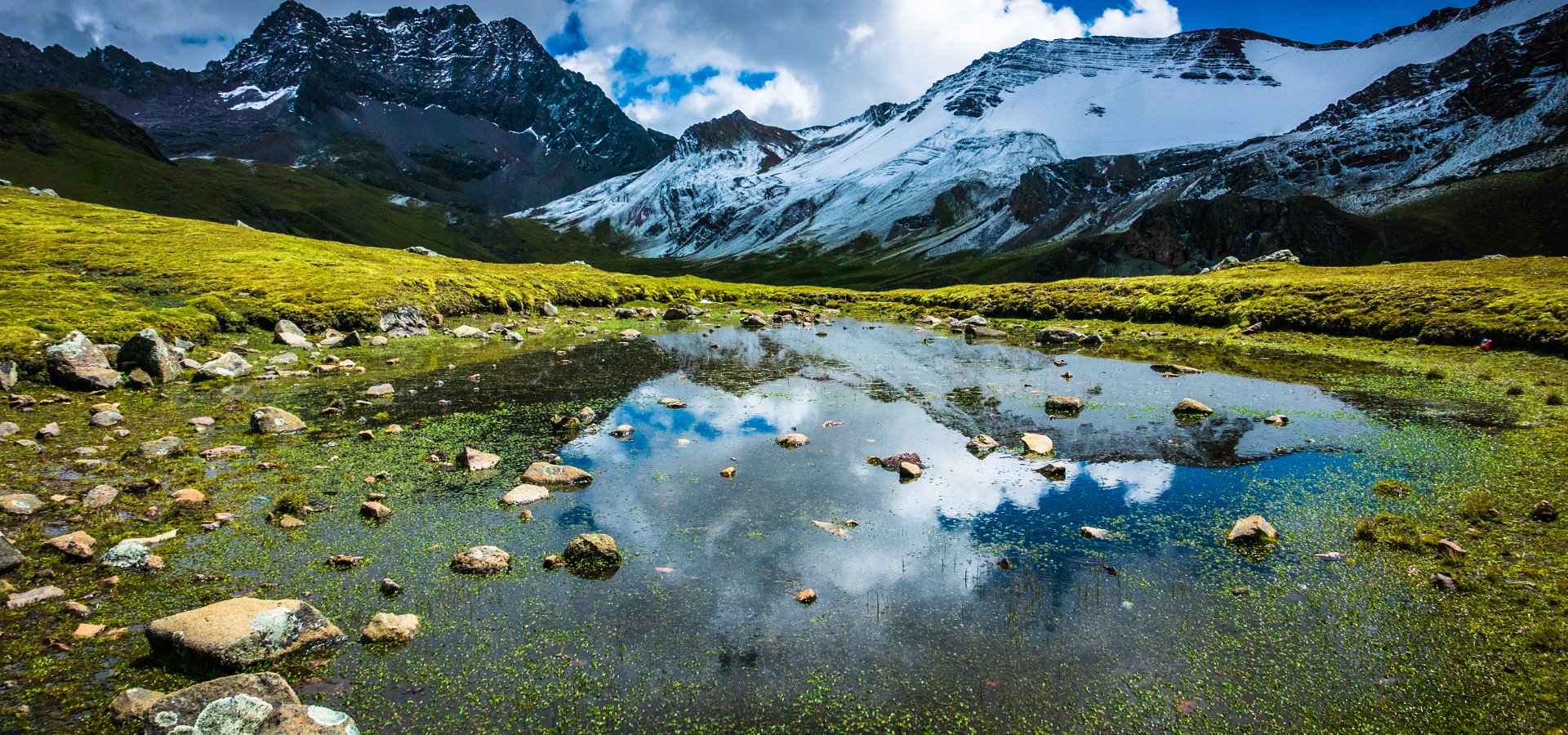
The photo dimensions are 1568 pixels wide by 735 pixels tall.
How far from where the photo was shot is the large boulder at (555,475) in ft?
40.9

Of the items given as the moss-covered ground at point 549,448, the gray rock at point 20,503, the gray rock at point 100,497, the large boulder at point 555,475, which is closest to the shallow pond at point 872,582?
the moss-covered ground at point 549,448

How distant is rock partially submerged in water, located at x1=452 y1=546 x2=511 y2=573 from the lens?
29.3 ft

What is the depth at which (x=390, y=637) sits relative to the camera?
7309mm

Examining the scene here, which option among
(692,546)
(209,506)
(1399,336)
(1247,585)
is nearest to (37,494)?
(209,506)

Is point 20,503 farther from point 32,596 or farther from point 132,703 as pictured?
point 132,703

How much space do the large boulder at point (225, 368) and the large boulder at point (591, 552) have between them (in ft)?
60.7

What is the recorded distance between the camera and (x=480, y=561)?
8984 mm

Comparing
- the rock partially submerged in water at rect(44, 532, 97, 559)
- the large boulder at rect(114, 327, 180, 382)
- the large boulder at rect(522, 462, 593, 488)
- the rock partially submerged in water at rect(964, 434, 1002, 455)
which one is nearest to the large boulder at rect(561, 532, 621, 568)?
the large boulder at rect(522, 462, 593, 488)

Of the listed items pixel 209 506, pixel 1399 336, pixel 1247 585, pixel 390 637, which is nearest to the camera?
pixel 390 637

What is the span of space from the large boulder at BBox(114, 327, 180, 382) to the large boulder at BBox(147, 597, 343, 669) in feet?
55.8

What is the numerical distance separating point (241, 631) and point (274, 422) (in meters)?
10.5

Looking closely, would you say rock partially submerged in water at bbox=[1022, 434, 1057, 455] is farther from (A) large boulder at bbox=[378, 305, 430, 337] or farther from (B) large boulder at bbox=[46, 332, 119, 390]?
(A) large boulder at bbox=[378, 305, 430, 337]

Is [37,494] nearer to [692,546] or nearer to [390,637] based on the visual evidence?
[390,637]

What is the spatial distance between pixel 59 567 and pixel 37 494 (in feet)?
11.2
